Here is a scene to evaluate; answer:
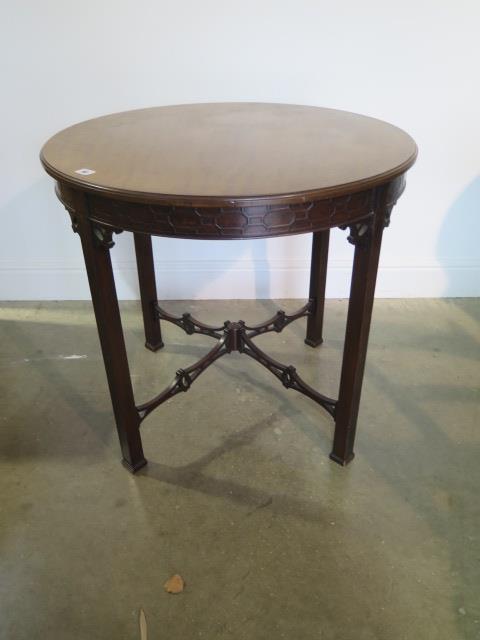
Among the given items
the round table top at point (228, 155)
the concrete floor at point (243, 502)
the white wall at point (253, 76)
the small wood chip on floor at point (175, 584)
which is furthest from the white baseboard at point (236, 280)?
the small wood chip on floor at point (175, 584)

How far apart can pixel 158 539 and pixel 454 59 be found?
6.94 ft

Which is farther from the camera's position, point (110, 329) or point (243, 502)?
point (243, 502)

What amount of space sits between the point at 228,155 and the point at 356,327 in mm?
568

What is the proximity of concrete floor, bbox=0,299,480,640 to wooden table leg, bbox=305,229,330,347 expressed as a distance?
75 millimetres

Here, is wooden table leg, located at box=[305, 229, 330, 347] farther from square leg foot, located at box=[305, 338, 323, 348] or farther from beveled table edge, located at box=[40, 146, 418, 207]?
beveled table edge, located at box=[40, 146, 418, 207]

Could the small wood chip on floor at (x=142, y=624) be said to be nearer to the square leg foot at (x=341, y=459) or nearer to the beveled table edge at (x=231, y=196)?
the square leg foot at (x=341, y=459)

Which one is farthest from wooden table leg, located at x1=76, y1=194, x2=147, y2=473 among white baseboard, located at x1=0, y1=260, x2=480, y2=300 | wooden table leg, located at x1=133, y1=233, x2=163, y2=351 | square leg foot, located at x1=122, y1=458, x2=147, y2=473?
white baseboard, located at x1=0, y1=260, x2=480, y2=300

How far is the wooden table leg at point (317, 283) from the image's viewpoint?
1892 mm

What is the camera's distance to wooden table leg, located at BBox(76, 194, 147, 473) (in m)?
1.21

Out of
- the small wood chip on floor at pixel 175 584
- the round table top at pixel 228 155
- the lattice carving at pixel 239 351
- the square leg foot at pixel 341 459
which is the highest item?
the round table top at pixel 228 155

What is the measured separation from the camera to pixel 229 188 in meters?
1.04

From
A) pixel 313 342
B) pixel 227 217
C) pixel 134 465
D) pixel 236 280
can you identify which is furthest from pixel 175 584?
pixel 236 280

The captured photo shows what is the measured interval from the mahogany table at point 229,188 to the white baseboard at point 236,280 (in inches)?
32.8

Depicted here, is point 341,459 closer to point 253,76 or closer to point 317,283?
point 317,283
